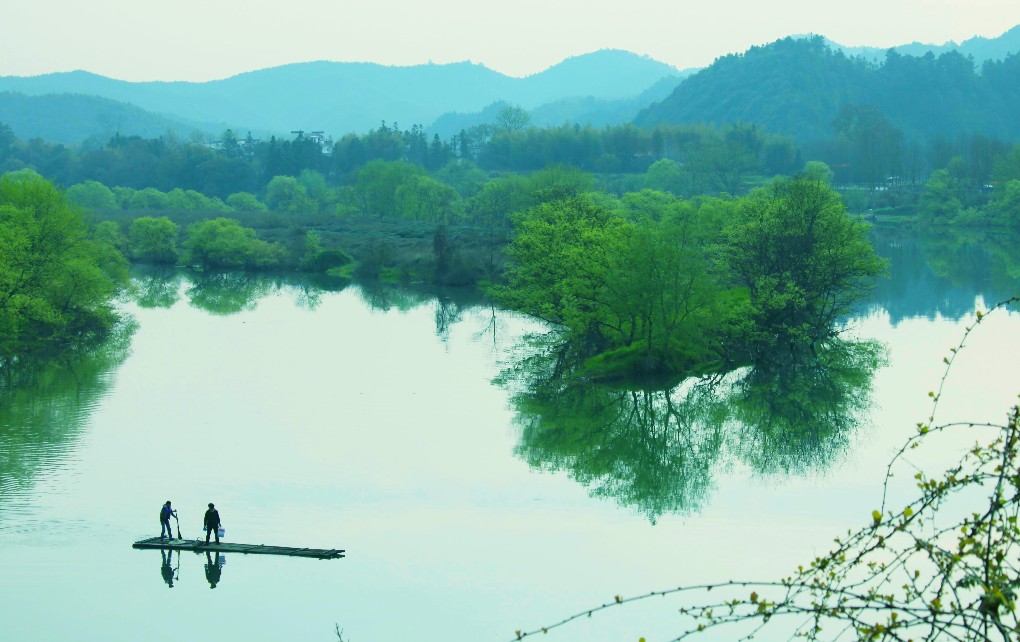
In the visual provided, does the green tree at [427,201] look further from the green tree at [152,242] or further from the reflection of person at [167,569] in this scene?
the reflection of person at [167,569]

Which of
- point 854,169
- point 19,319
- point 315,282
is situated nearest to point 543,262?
point 19,319

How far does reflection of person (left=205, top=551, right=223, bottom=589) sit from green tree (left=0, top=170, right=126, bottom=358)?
1149 inches

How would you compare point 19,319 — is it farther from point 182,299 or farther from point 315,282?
point 315,282

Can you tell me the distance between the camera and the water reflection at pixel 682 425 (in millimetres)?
31203

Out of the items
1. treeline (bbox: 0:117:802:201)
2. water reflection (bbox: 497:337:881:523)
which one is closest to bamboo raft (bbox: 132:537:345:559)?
water reflection (bbox: 497:337:881:523)

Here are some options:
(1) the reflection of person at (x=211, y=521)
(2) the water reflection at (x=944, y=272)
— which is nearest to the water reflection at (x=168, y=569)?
(1) the reflection of person at (x=211, y=521)

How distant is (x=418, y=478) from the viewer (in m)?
30.4

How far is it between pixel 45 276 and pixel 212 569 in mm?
33929

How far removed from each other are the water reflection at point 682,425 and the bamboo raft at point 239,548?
8.19m

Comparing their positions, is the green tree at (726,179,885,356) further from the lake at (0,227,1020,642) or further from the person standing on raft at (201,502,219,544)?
the person standing on raft at (201,502,219,544)

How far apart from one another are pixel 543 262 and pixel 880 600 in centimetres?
4496

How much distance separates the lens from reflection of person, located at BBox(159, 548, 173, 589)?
77.1 ft

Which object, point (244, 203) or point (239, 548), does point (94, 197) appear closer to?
point (244, 203)

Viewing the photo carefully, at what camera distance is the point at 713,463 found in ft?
106
